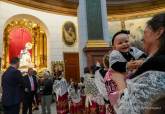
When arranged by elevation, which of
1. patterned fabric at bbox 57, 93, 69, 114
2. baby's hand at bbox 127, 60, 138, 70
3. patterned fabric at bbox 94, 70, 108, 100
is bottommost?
patterned fabric at bbox 57, 93, 69, 114

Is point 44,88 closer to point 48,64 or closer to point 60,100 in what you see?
point 60,100

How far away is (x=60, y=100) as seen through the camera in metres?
9.50

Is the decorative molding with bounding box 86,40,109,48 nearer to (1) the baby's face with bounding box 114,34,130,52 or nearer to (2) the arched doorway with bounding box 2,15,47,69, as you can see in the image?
(2) the arched doorway with bounding box 2,15,47,69

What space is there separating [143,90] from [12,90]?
4720 mm

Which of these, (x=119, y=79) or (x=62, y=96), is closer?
(x=119, y=79)

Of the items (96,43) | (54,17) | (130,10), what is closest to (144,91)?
(96,43)

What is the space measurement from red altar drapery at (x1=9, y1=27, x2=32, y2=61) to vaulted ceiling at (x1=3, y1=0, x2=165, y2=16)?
1.43 m

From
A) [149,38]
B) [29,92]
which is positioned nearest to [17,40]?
[29,92]

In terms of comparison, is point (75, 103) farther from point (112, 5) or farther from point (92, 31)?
point (112, 5)

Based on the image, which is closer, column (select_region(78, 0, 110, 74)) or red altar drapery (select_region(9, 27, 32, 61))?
column (select_region(78, 0, 110, 74))

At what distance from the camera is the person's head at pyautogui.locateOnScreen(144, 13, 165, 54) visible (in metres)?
1.90

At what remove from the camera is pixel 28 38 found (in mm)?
16078

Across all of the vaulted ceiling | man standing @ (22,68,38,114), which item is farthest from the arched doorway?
man standing @ (22,68,38,114)

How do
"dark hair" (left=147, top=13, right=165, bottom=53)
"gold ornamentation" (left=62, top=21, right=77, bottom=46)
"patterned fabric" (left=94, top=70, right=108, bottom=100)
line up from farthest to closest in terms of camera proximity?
"gold ornamentation" (left=62, top=21, right=77, bottom=46) → "patterned fabric" (left=94, top=70, right=108, bottom=100) → "dark hair" (left=147, top=13, right=165, bottom=53)
